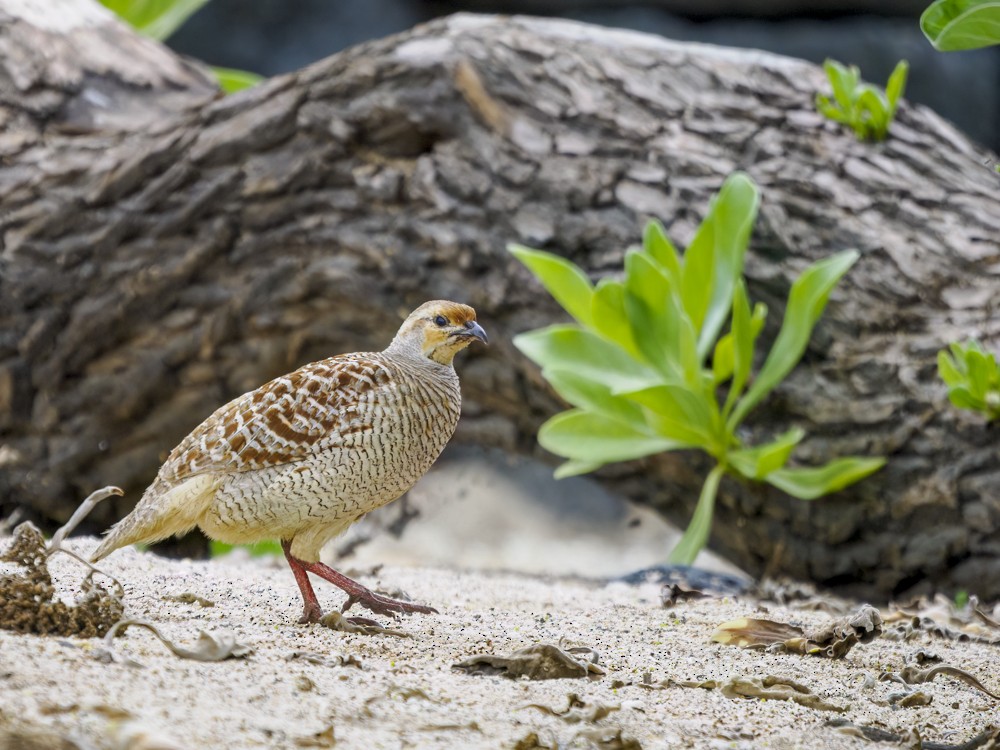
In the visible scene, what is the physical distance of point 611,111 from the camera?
227 inches

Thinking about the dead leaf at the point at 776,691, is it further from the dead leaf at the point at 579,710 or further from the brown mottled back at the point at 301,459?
the brown mottled back at the point at 301,459

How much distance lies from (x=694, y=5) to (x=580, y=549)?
249 inches

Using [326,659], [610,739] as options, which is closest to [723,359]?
[326,659]

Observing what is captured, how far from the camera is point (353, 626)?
321cm

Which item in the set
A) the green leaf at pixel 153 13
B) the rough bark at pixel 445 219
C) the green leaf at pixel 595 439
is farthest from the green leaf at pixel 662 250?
the green leaf at pixel 153 13

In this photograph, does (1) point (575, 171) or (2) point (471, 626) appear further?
(1) point (575, 171)

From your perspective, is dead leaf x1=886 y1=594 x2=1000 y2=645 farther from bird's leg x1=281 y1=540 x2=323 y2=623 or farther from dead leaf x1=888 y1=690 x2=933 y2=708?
bird's leg x1=281 y1=540 x2=323 y2=623

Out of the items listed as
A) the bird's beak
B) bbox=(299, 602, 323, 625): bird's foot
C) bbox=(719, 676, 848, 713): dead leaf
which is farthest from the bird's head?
bbox=(719, 676, 848, 713): dead leaf

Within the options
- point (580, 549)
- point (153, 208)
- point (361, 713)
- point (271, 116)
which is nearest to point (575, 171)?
point (271, 116)

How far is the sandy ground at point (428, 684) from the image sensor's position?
209 cm

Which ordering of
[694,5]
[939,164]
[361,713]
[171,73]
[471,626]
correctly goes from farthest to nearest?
[694,5] → [171,73] → [939,164] → [471,626] → [361,713]

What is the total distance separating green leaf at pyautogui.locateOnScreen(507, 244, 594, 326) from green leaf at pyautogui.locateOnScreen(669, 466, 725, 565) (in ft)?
3.25

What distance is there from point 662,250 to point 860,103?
1.41 meters

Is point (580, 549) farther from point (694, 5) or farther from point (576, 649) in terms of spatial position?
point (576, 649)
